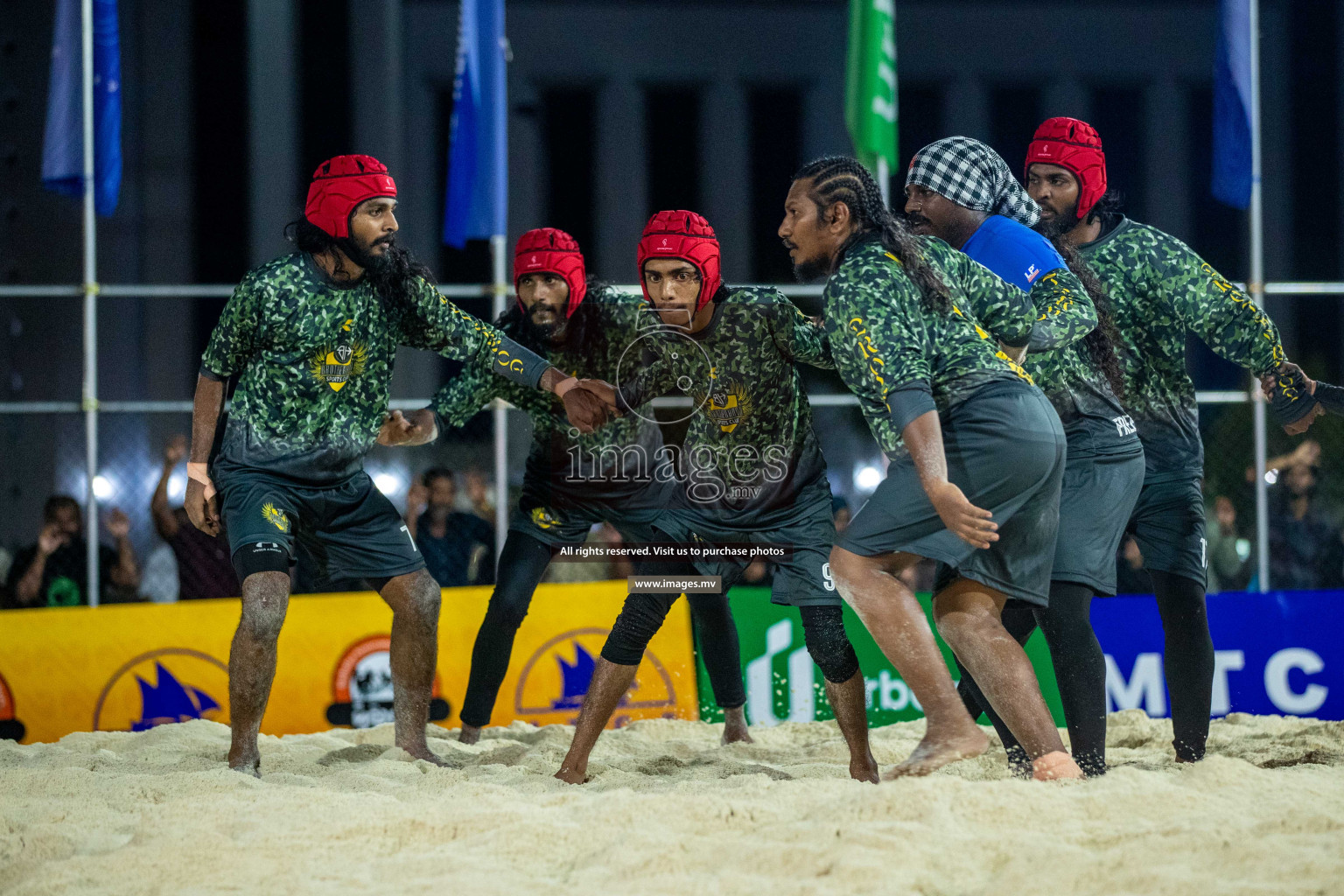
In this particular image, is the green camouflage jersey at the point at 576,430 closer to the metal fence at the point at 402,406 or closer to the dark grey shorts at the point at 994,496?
the metal fence at the point at 402,406

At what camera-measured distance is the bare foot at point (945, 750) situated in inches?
132

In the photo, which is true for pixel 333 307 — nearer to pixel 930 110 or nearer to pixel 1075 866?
Result: pixel 1075 866

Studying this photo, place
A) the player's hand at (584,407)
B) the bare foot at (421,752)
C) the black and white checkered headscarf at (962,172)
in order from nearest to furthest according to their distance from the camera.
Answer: the black and white checkered headscarf at (962,172) < the bare foot at (421,752) < the player's hand at (584,407)

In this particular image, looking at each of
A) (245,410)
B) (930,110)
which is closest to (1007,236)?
(245,410)

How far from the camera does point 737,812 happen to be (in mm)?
3008

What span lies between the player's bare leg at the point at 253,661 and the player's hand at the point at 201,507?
1.17ft

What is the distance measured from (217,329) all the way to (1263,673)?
5.17 metres

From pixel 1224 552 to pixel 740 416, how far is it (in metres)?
4.28

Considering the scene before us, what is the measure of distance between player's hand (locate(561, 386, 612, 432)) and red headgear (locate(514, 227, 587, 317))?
24.6 inches

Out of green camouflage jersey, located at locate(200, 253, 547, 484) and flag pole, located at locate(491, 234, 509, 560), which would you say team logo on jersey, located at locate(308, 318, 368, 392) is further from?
flag pole, located at locate(491, 234, 509, 560)

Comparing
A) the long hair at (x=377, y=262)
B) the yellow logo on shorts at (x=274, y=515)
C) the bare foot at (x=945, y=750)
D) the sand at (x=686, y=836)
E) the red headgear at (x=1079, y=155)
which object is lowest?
the sand at (x=686, y=836)

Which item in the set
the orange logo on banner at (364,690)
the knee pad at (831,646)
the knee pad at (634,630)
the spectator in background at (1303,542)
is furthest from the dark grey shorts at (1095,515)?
the spectator in background at (1303,542)

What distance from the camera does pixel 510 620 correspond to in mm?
4949

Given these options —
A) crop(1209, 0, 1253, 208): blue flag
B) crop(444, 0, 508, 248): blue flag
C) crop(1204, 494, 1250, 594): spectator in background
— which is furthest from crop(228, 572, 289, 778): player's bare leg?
crop(1209, 0, 1253, 208): blue flag
